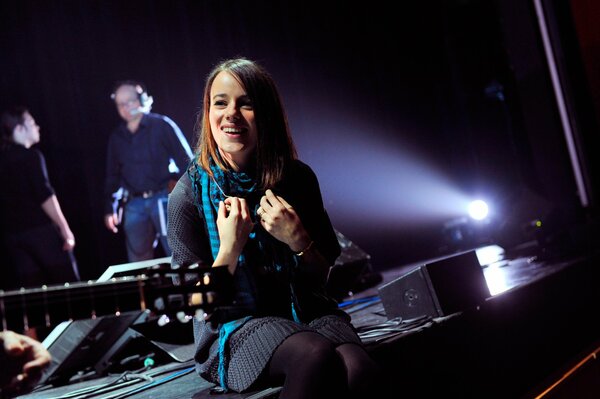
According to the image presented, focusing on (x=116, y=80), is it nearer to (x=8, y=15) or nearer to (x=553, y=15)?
(x=8, y=15)

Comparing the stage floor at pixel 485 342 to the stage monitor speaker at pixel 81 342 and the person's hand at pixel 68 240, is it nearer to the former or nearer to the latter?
the stage monitor speaker at pixel 81 342

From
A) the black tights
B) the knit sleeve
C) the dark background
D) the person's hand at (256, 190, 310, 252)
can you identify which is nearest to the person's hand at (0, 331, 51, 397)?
the knit sleeve

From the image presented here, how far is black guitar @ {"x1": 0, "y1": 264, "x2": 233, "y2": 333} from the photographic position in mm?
1318

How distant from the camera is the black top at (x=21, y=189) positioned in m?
3.83

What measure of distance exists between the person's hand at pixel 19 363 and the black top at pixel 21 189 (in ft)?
8.67

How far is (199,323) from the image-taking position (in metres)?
1.82

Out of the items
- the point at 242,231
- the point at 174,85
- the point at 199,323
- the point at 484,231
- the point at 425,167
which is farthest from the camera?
the point at 425,167

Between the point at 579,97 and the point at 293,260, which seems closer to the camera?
the point at 293,260

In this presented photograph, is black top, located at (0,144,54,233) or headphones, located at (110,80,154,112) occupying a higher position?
headphones, located at (110,80,154,112)

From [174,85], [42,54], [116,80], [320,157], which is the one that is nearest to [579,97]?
[320,157]

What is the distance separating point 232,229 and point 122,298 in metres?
0.38

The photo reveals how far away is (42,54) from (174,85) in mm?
998

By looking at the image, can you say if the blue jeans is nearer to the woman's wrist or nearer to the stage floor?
the stage floor

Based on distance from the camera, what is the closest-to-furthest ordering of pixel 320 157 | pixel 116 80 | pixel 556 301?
pixel 556 301 → pixel 116 80 → pixel 320 157
